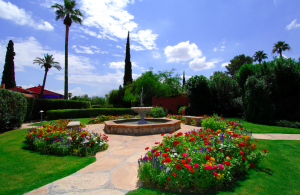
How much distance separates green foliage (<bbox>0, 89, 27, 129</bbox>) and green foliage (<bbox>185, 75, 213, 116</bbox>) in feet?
48.1

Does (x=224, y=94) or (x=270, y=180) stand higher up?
(x=224, y=94)

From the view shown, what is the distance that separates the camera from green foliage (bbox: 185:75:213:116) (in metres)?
17.4

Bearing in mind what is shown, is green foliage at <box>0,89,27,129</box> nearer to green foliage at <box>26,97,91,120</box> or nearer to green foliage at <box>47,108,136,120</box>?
green foliage at <box>26,97,91,120</box>

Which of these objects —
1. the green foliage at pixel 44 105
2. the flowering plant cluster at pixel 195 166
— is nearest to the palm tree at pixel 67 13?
the green foliage at pixel 44 105

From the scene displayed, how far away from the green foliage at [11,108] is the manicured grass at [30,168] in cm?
452

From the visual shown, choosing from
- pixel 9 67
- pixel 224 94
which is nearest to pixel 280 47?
pixel 224 94

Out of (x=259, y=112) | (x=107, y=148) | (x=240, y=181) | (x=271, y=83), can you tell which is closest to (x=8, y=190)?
(x=107, y=148)

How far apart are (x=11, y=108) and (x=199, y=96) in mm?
15582

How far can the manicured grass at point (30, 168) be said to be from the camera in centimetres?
276

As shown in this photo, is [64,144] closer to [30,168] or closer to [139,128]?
[30,168]

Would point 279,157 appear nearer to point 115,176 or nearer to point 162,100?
point 115,176

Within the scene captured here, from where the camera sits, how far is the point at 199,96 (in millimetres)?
17406

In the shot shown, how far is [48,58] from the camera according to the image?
27.3 metres

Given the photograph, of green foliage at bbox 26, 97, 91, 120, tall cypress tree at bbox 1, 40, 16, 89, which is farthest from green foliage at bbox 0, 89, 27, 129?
tall cypress tree at bbox 1, 40, 16, 89
